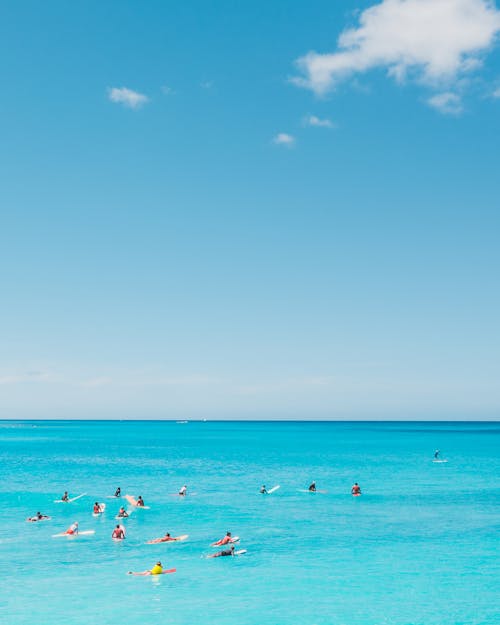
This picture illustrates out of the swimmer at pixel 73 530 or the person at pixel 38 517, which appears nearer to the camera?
the swimmer at pixel 73 530

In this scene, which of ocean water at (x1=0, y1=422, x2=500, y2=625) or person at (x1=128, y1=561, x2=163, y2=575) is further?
person at (x1=128, y1=561, x2=163, y2=575)

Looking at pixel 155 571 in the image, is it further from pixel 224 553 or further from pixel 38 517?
pixel 38 517

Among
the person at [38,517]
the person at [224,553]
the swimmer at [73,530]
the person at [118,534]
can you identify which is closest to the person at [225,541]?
the person at [224,553]

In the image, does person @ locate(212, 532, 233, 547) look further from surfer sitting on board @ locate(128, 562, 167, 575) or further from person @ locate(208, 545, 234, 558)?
surfer sitting on board @ locate(128, 562, 167, 575)

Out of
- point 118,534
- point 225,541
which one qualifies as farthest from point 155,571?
point 118,534

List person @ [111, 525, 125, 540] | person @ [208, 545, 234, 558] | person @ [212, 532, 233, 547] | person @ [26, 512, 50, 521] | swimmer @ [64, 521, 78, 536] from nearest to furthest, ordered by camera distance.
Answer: person @ [208, 545, 234, 558] → person @ [212, 532, 233, 547] → person @ [111, 525, 125, 540] → swimmer @ [64, 521, 78, 536] → person @ [26, 512, 50, 521]

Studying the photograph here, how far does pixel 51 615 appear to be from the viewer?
87.4ft

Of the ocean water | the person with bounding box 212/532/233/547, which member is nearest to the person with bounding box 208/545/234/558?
the ocean water

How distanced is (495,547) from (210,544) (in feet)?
57.8

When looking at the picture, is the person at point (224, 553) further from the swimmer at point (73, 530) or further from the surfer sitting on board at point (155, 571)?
the swimmer at point (73, 530)

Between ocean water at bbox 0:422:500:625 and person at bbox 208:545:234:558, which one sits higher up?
person at bbox 208:545:234:558

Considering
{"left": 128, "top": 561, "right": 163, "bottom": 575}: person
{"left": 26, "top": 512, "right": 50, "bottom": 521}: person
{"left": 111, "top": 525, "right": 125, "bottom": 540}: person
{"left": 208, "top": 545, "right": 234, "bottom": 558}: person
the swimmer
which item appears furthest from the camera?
{"left": 26, "top": 512, "right": 50, "bottom": 521}: person

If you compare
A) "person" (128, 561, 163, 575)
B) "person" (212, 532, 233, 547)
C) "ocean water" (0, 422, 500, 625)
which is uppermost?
"person" (212, 532, 233, 547)

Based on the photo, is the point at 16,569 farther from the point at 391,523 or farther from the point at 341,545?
the point at 391,523
